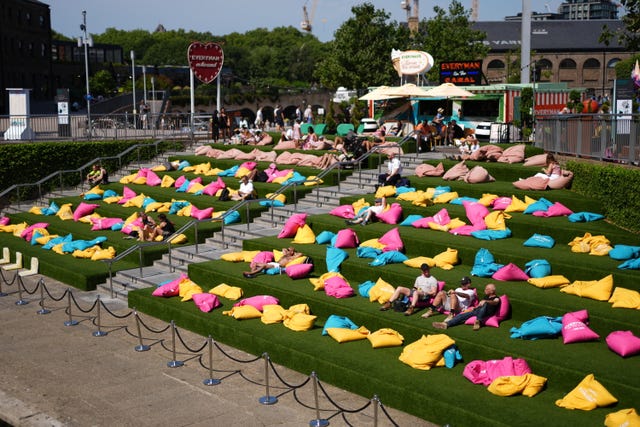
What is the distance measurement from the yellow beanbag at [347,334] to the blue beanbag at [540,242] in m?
5.14

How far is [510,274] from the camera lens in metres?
16.4

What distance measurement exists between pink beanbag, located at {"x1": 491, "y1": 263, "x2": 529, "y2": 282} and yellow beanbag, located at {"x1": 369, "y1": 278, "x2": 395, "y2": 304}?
2316 millimetres

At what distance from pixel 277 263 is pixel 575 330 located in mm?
8141

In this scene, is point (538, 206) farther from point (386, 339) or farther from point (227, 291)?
point (227, 291)

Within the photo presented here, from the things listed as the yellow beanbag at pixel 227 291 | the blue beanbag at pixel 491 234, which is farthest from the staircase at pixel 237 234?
the blue beanbag at pixel 491 234

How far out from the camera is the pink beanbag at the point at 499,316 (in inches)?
579

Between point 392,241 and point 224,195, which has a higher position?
point 224,195

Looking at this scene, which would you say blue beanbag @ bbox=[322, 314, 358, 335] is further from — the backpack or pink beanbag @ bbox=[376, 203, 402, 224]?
the backpack

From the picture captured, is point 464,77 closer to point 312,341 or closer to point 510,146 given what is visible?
point 510,146

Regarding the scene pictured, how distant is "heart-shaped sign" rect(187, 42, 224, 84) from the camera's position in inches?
1496

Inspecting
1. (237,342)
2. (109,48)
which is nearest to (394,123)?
(237,342)

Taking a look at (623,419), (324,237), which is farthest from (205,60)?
(623,419)

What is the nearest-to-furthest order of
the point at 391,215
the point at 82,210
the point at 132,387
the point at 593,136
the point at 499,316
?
the point at 132,387
the point at 499,316
the point at 391,215
the point at 593,136
the point at 82,210

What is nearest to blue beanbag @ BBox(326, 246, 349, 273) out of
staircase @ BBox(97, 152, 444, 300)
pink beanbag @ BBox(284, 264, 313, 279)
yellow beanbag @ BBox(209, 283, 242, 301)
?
pink beanbag @ BBox(284, 264, 313, 279)
